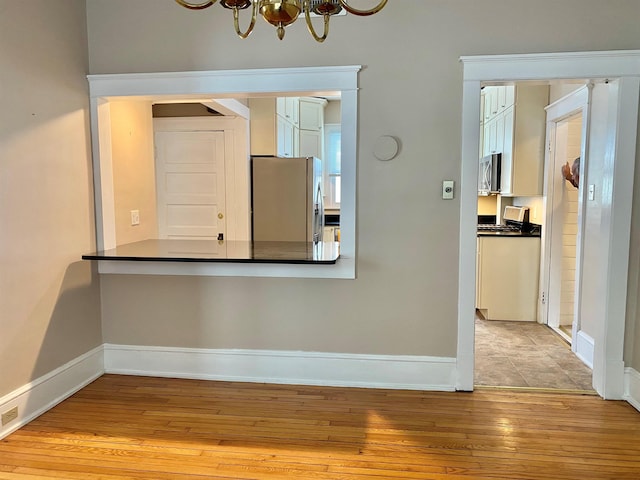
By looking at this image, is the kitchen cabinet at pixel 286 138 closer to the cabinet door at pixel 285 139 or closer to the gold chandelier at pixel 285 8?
the cabinet door at pixel 285 139

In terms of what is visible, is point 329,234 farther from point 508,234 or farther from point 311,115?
point 508,234

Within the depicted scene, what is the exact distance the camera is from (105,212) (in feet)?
9.98

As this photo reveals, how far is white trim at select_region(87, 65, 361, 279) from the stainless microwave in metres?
2.30

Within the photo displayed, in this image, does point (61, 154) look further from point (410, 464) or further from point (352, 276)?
point (410, 464)

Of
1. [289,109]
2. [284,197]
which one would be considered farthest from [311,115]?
[284,197]

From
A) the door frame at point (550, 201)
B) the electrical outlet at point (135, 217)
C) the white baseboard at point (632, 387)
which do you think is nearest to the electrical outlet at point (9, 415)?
the electrical outlet at point (135, 217)

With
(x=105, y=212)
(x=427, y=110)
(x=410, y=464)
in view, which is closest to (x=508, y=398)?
(x=410, y=464)

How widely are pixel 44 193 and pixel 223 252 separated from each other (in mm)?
1077

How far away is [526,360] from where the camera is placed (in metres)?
3.38

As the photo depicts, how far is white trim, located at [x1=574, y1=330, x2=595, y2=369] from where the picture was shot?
10.6ft

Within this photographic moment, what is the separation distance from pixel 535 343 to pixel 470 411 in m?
1.53

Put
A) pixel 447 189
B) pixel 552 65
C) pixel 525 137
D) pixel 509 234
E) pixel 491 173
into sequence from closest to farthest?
pixel 552 65 < pixel 447 189 < pixel 525 137 < pixel 509 234 < pixel 491 173

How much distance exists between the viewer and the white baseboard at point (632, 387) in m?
2.61

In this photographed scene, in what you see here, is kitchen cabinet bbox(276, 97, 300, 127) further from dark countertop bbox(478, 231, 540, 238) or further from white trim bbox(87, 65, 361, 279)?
dark countertop bbox(478, 231, 540, 238)
